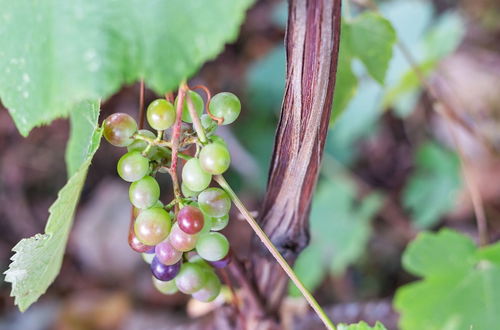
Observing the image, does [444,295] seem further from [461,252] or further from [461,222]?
[461,222]

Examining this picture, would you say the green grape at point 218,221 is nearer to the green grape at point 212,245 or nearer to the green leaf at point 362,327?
the green grape at point 212,245

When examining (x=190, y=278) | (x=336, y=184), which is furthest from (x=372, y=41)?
(x=336, y=184)

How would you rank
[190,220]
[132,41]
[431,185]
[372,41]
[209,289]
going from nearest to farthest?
[132,41]
[190,220]
[209,289]
[372,41]
[431,185]

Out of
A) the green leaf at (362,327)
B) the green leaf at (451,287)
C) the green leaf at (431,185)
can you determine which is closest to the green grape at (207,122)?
the green leaf at (362,327)

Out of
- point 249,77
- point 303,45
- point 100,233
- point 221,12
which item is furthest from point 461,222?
point 221,12

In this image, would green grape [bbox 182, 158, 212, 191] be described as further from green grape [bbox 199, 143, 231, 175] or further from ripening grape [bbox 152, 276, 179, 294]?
ripening grape [bbox 152, 276, 179, 294]

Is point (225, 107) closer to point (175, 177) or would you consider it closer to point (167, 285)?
point (175, 177)
